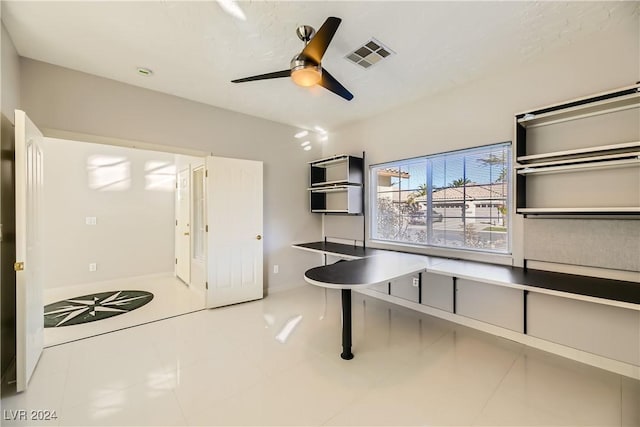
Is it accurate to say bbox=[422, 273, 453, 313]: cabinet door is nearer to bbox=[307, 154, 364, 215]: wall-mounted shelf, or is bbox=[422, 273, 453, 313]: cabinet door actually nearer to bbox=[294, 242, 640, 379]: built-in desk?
bbox=[294, 242, 640, 379]: built-in desk

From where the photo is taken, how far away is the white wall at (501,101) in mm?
2154

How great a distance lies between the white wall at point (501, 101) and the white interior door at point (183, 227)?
3020 millimetres

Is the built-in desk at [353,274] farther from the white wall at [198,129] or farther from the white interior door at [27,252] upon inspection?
the white interior door at [27,252]

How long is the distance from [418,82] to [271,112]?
210 cm

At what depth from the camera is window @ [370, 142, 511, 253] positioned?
2869 mm

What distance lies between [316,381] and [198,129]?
11.0ft

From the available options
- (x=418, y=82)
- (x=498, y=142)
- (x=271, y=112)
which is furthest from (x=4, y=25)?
(x=498, y=142)

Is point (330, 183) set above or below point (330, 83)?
below

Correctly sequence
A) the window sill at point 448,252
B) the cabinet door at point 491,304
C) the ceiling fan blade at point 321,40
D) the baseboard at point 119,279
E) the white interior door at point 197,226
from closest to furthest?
the ceiling fan blade at point 321,40, the cabinet door at point 491,304, the window sill at point 448,252, the white interior door at point 197,226, the baseboard at point 119,279

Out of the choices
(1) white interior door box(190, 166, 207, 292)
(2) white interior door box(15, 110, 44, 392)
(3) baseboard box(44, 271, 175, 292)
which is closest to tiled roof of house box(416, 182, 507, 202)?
(1) white interior door box(190, 166, 207, 292)

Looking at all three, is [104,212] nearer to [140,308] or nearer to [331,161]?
[140,308]

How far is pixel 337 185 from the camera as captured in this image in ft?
13.4

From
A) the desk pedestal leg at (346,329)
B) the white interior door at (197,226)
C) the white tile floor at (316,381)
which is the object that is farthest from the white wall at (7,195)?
the desk pedestal leg at (346,329)

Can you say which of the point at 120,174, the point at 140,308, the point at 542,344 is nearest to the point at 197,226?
the point at 140,308
